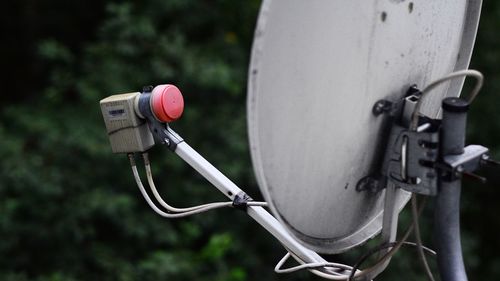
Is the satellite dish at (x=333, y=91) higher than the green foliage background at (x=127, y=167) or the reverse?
higher

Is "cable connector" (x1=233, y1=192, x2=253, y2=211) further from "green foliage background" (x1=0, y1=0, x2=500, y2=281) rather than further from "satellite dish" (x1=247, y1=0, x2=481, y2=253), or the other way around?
"green foliage background" (x1=0, y1=0, x2=500, y2=281)

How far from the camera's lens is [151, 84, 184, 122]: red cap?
1762 millimetres

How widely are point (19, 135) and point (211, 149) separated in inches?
38.8

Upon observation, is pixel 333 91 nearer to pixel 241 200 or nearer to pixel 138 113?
pixel 241 200

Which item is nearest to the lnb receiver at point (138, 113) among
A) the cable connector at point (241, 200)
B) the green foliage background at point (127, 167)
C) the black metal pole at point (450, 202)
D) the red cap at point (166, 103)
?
the red cap at point (166, 103)

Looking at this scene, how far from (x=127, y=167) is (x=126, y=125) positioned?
2.25m

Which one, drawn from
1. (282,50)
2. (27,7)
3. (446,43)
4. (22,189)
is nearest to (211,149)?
(22,189)

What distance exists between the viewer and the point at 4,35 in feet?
16.3

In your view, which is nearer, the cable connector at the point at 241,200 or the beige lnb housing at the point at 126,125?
the cable connector at the point at 241,200

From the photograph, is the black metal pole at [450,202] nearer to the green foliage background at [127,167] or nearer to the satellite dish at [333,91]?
the satellite dish at [333,91]

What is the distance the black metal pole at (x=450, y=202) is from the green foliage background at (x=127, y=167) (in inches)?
89.6

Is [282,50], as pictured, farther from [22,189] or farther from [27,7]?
[27,7]

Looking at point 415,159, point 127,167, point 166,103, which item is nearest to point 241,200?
point 166,103

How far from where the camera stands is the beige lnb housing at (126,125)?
1830mm
